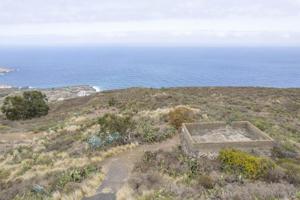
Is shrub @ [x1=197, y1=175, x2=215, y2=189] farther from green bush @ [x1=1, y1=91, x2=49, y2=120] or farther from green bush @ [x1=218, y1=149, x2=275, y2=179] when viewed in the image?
green bush @ [x1=1, y1=91, x2=49, y2=120]

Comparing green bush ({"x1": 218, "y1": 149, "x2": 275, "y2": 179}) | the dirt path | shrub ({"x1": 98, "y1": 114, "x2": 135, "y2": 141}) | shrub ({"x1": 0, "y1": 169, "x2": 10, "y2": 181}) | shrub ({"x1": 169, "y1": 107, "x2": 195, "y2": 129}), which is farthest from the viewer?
shrub ({"x1": 169, "y1": 107, "x2": 195, "y2": 129})

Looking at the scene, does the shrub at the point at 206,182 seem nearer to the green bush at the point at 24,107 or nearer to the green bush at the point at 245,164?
the green bush at the point at 245,164

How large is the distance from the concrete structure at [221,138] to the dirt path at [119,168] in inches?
52.6

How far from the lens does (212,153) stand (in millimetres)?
12570

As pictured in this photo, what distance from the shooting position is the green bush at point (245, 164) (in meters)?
11.0

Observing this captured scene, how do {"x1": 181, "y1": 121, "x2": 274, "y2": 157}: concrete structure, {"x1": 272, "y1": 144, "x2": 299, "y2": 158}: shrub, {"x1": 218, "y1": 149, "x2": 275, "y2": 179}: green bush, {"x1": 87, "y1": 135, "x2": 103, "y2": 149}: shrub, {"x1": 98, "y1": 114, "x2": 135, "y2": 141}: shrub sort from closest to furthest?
{"x1": 218, "y1": 149, "x2": 275, "y2": 179}: green bush < {"x1": 181, "y1": 121, "x2": 274, "y2": 157}: concrete structure < {"x1": 272, "y1": 144, "x2": 299, "y2": 158}: shrub < {"x1": 87, "y1": 135, "x2": 103, "y2": 149}: shrub < {"x1": 98, "y1": 114, "x2": 135, "y2": 141}: shrub

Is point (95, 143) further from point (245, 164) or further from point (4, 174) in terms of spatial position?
point (245, 164)

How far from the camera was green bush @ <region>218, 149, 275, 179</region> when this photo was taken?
11.0 metres

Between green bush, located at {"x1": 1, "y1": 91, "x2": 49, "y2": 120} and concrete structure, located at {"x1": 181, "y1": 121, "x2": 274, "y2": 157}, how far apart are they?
25595 mm

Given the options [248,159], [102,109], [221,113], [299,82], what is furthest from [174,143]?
[299,82]

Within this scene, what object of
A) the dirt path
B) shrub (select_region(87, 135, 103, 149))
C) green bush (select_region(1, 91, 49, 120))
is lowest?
green bush (select_region(1, 91, 49, 120))

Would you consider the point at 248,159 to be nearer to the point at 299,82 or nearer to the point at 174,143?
the point at 174,143

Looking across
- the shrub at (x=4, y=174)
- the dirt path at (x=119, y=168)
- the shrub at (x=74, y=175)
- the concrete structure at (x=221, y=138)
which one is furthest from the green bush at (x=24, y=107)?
the concrete structure at (x=221, y=138)

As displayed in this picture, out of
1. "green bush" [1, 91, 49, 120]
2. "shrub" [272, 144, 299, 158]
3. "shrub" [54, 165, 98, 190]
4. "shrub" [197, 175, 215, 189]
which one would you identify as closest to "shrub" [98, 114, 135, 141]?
"shrub" [54, 165, 98, 190]
